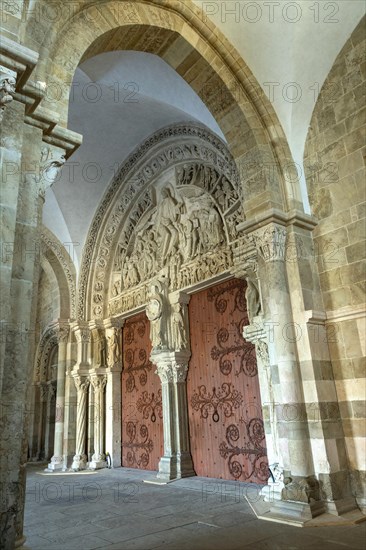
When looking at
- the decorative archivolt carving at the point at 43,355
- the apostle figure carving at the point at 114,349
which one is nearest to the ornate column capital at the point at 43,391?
the decorative archivolt carving at the point at 43,355

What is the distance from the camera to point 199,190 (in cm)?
654

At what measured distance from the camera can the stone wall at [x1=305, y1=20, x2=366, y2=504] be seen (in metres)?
3.85

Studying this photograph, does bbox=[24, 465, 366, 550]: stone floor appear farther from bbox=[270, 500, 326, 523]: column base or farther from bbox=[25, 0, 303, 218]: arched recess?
bbox=[25, 0, 303, 218]: arched recess

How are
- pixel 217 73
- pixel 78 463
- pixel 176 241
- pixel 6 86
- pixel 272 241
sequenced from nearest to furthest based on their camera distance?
pixel 6 86 → pixel 272 241 → pixel 217 73 → pixel 176 241 → pixel 78 463

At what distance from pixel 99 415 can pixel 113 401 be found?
0.40 metres

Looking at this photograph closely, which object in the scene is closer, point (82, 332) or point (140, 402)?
point (140, 402)

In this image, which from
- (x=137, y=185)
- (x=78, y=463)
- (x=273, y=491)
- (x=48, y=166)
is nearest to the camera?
(x=48, y=166)

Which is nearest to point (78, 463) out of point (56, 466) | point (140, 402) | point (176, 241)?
point (56, 466)

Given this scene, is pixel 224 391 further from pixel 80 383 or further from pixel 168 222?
pixel 80 383

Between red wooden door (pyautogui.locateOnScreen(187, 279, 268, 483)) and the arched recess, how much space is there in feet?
5.22

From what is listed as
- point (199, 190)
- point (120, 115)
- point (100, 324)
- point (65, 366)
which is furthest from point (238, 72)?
point (65, 366)

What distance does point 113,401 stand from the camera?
771cm

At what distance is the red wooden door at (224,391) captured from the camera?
513cm

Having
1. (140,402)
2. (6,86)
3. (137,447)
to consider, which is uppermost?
(6,86)
